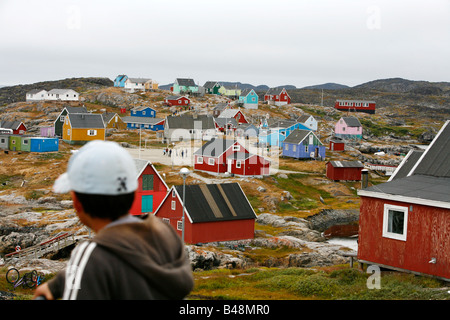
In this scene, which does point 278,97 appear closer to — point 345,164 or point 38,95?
point 38,95

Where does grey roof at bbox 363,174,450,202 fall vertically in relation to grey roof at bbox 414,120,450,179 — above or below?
below

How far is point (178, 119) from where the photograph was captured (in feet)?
377

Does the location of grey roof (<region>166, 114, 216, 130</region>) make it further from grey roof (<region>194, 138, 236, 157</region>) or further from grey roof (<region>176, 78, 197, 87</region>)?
grey roof (<region>176, 78, 197, 87</region>)

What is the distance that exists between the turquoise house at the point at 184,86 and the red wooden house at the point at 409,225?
491 ft

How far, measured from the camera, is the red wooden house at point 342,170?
80562 millimetres

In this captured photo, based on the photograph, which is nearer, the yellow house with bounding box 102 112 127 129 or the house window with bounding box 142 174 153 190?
the house window with bounding box 142 174 153 190

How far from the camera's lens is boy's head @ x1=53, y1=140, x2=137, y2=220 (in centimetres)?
352

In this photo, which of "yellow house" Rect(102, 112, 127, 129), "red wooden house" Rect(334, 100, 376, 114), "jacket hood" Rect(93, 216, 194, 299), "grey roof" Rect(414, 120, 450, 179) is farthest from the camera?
"red wooden house" Rect(334, 100, 376, 114)

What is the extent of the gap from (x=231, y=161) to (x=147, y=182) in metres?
25.7

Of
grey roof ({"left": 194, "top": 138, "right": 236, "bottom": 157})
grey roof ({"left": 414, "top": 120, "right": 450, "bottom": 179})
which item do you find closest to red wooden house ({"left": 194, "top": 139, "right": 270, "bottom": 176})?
grey roof ({"left": 194, "top": 138, "right": 236, "bottom": 157})

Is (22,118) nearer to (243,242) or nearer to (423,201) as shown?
(243,242)

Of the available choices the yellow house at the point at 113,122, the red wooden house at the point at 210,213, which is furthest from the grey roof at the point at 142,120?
the red wooden house at the point at 210,213

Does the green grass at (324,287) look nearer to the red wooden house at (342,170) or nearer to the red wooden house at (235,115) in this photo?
the red wooden house at (342,170)
